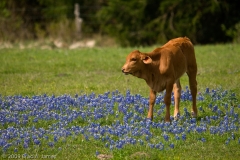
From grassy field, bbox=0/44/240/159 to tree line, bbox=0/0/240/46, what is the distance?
27.1ft

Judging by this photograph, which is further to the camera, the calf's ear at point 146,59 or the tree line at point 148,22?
the tree line at point 148,22

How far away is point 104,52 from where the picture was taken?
953 inches

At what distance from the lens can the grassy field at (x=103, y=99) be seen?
31.6 feet

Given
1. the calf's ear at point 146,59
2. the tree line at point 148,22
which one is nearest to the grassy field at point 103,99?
the calf's ear at point 146,59

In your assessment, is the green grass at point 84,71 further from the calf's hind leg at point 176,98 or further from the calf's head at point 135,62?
the calf's head at point 135,62

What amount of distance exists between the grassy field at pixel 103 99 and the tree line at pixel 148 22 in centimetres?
827

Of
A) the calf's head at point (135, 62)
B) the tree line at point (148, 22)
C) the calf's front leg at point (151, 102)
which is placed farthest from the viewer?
the tree line at point (148, 22)

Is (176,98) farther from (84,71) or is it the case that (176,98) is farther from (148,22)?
(148,22)

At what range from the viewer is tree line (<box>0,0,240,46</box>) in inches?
1246

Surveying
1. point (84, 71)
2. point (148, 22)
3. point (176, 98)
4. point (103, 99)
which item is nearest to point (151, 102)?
point (176, 98)

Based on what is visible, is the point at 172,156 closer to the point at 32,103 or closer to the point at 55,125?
the point at 55,125

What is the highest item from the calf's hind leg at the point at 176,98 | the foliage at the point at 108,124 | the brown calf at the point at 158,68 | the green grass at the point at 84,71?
the brown calf at the point at 158,68

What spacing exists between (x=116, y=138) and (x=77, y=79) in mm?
7236

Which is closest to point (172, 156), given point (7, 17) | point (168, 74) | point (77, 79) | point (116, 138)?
point (116, 138)
